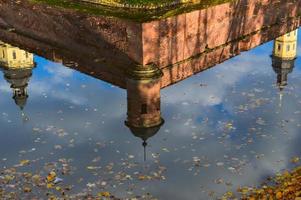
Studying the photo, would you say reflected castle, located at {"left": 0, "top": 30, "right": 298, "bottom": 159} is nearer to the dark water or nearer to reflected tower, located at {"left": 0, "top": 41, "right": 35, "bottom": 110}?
reflected tower, located at {"left": 0, "top": 41, "right": 35, "bottom": 110}

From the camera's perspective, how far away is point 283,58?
21547mm

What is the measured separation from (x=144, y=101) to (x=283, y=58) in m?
7.72

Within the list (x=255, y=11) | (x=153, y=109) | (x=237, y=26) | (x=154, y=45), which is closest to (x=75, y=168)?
(x=153, y=109)

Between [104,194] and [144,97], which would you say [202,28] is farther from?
[104,194]

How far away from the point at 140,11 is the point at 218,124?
30.0 feet

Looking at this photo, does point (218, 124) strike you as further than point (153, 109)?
No

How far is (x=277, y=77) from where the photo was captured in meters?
21.3

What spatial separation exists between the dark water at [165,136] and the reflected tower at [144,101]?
0.30 m

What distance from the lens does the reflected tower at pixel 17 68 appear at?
63.3 feet

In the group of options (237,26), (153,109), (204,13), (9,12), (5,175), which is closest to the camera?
(5,175)

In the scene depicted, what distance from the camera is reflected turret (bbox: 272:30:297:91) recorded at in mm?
20781

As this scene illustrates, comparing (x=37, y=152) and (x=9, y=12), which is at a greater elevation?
(x=9, y=12)

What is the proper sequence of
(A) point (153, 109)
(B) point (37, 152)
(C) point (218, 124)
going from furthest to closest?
1. (A) point (153, 109)
2. (C) point (218, 124)
3. (B) point (37, 152)

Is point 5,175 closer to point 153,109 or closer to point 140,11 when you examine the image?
point 153,109
